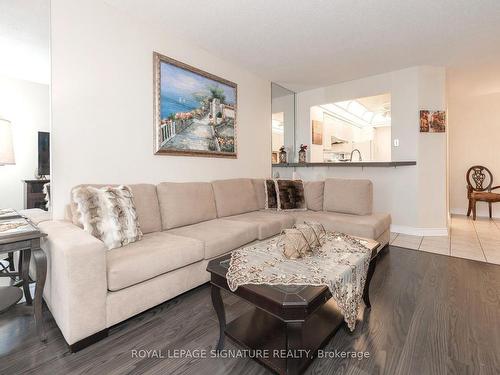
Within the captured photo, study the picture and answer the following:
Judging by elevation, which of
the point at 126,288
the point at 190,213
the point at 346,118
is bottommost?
the point at 126,288

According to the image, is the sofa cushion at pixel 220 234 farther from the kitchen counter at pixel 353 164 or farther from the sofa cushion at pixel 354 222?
the kitchen counter at pixel 353 164

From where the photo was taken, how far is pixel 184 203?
264 cm

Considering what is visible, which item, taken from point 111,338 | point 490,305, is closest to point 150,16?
point 111,338

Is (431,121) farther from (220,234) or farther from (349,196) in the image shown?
(220,234)

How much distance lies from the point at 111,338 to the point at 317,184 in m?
2.99

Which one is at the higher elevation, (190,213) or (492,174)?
(492,174)

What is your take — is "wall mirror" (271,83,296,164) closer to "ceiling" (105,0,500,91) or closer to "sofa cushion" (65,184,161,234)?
"ceiling" (105,0,500,91)

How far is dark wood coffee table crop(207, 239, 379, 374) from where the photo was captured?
1.09 meters

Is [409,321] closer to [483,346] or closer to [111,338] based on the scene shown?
[483,346]

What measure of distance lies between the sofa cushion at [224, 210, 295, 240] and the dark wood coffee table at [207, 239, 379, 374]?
1.09 meters

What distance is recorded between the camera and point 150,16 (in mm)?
2488

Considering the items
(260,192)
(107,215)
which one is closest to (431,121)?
(260,192)

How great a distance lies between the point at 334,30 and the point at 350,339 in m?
2.90

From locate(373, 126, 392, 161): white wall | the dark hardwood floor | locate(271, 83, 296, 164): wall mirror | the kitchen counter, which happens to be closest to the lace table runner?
the dark hardwood floor
